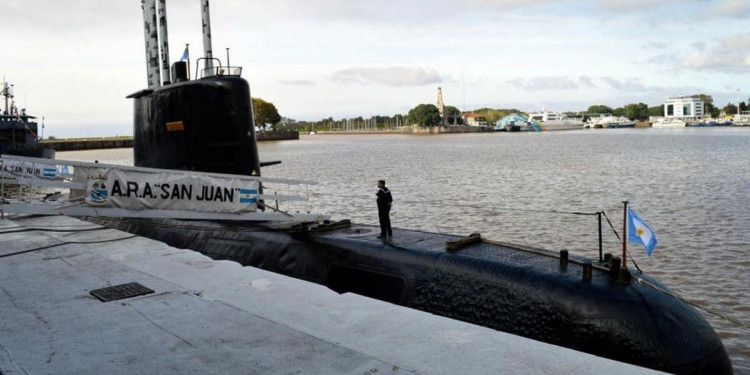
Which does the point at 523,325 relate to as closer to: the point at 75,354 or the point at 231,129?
the point at 75,354

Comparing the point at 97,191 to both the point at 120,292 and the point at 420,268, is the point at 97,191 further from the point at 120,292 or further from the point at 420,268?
the point at 420,268

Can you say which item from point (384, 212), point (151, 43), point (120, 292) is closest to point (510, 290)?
point (384, 212)

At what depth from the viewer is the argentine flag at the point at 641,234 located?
7.12 metres

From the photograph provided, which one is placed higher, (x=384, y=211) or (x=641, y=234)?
(x=384, y=211)

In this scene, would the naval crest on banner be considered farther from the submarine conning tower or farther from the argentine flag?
the argentine flag

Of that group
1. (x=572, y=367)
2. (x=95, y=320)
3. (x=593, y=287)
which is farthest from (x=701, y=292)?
(x=95, y=320)

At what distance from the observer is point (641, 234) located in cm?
718

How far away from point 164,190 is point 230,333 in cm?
638

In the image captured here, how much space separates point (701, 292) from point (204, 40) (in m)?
13.0

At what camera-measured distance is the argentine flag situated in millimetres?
Result: 7121

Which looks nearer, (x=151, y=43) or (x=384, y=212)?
(x=384, y=212)

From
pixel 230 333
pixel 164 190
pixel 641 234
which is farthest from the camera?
pixel 164 190

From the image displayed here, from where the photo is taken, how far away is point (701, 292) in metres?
12.0

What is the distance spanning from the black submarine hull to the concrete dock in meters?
1.46
